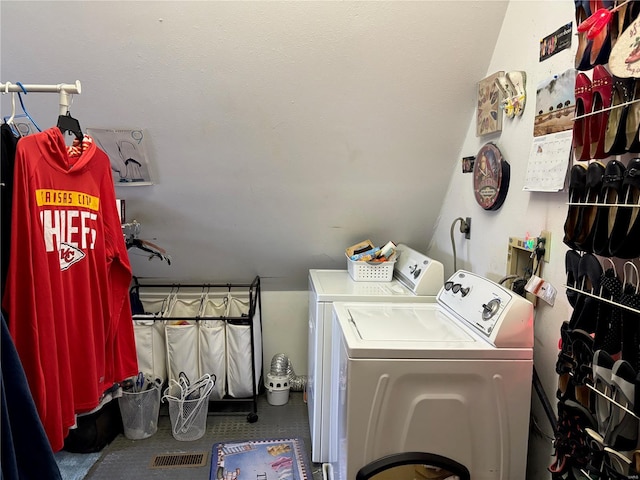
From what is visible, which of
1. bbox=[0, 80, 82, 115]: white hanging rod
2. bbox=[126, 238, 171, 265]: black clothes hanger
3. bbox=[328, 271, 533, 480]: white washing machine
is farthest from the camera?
bbox=[126, 238, 171, 265]: black clothes hanger

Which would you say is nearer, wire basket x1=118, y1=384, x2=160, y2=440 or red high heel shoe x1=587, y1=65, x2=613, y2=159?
red high heel shoe x1=587, y1=65, x2=613, y2=159

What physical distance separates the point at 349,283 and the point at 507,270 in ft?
2.81

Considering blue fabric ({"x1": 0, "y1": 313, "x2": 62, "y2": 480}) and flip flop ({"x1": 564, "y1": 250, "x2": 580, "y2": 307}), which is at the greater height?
flip flop ({"x1": 564, "y1": 250, "x2": 580, "y2": 307})

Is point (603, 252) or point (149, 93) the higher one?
point (149, 93)

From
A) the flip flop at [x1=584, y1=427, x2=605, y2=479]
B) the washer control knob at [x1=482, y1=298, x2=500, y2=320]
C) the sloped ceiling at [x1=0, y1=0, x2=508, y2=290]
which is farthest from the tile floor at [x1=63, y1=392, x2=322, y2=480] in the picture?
the flip flop at [x1=584, y1=427, x2=605, y2=479]

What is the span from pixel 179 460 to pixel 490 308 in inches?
68.6

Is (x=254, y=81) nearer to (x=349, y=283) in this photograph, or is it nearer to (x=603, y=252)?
(x=349, y=283)

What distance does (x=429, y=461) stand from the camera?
4.28 feet

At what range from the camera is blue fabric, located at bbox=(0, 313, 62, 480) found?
93 cm

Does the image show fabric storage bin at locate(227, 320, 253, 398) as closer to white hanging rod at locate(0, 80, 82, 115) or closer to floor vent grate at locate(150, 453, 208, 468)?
floor vent grate at locate(150, 453, 208, 468)

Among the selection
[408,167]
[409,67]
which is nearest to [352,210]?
[408,167]

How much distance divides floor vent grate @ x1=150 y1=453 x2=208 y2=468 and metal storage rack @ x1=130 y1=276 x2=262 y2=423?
40 cm

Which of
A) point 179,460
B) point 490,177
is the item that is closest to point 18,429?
point 179,460

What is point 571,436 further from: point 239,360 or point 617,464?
point 239,360
